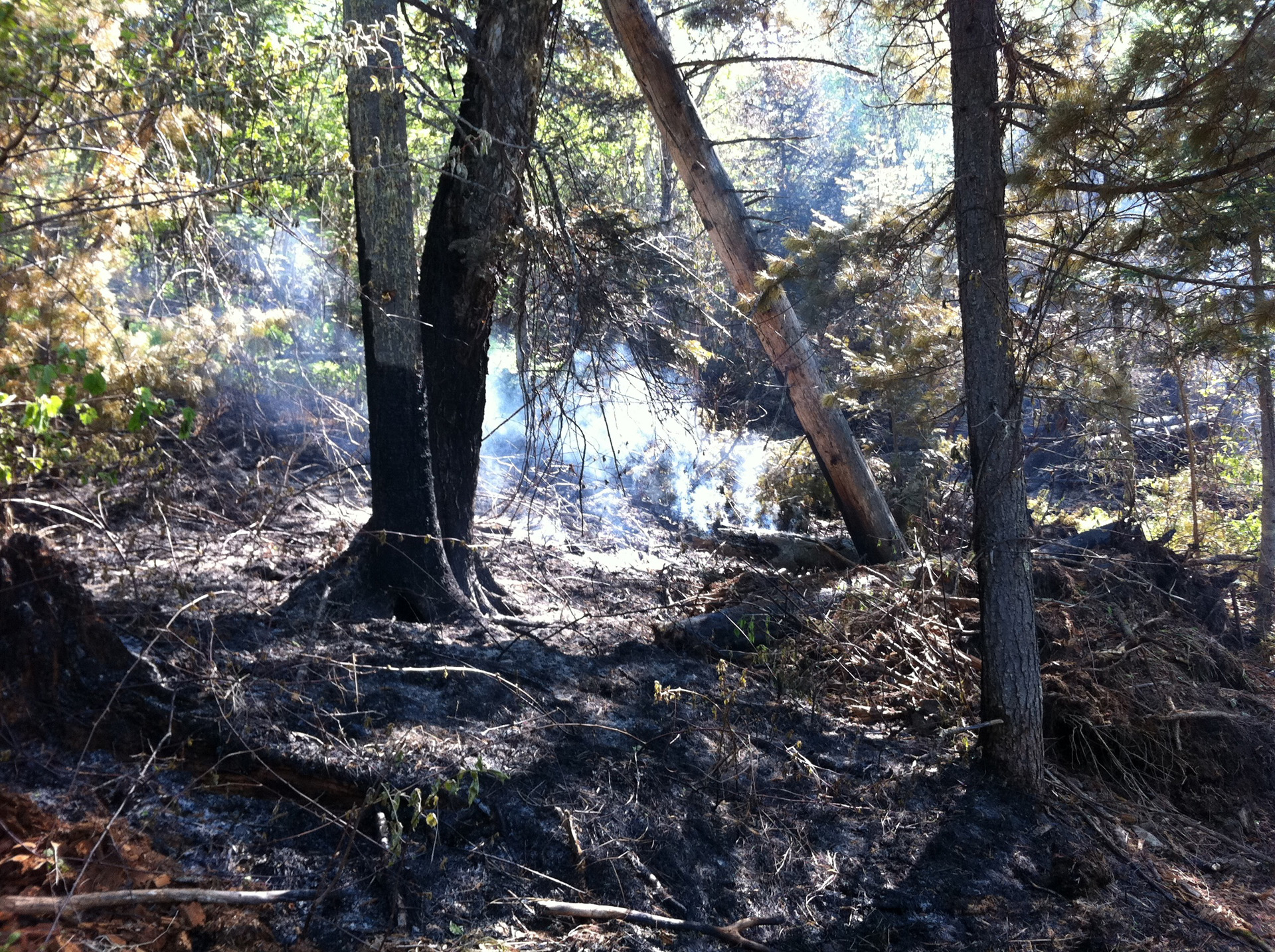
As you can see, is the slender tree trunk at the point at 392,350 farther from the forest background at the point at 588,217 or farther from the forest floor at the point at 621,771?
the forest floor at the point at 621,771

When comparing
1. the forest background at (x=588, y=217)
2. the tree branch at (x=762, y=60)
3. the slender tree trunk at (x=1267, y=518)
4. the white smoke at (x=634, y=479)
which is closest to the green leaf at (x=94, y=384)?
the forest background at (x=588, y=217)

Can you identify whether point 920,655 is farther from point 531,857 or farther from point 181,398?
point 181,398

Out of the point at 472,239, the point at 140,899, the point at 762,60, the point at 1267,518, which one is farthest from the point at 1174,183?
the point at 1267,518

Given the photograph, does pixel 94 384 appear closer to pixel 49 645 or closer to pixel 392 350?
pixel 49 645

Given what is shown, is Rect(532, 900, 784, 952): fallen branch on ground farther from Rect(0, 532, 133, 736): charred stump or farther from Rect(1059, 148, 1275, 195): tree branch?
Rect(1059, 148, 1275, 195): tree branch

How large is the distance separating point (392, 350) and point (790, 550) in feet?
16.7

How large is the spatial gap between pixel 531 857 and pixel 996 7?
5137mm

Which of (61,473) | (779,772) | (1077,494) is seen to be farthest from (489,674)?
(1077,494)

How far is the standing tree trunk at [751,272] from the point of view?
7715 mm

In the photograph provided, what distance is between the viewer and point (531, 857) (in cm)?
370

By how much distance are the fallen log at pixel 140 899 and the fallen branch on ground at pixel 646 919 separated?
94 centimetres

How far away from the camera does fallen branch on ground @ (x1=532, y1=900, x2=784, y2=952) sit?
11.2 ft

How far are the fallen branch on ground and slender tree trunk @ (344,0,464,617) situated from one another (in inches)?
104

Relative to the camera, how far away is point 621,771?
4.39 metres
